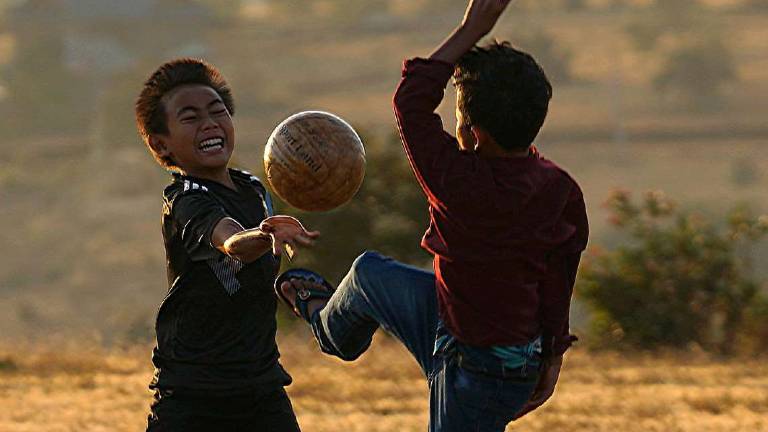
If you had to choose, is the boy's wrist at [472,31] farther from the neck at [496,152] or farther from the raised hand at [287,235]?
the raised hand at [287,235]

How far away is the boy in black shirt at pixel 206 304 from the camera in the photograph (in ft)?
18.5

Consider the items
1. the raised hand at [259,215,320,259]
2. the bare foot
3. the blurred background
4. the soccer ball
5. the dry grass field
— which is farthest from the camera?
the blurred background

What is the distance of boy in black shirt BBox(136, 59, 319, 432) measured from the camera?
5.65 m

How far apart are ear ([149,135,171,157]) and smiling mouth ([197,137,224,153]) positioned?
0.16 metres

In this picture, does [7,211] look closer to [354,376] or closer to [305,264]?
[305,264]

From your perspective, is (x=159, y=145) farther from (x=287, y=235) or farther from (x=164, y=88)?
(x=287, y=235)

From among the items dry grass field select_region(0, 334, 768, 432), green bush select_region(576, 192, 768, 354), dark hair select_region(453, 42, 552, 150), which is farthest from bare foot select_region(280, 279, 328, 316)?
green bush select_region(576, 192, 768, 354)

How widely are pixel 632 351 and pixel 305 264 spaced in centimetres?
481

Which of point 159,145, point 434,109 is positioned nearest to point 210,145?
point 159,145

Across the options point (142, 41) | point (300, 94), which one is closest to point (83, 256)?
point (300, 94)

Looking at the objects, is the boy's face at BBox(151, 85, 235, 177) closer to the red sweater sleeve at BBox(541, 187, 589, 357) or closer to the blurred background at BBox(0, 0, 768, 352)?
the red sweater sleeve at BBox(541, 187, 589, 357)

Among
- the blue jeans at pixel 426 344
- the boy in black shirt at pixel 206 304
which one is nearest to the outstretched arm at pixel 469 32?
the blue jeans at pixel 426 344

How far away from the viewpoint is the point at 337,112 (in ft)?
260

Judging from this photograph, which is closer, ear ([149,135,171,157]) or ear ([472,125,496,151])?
ear ([472,125,496,151])
